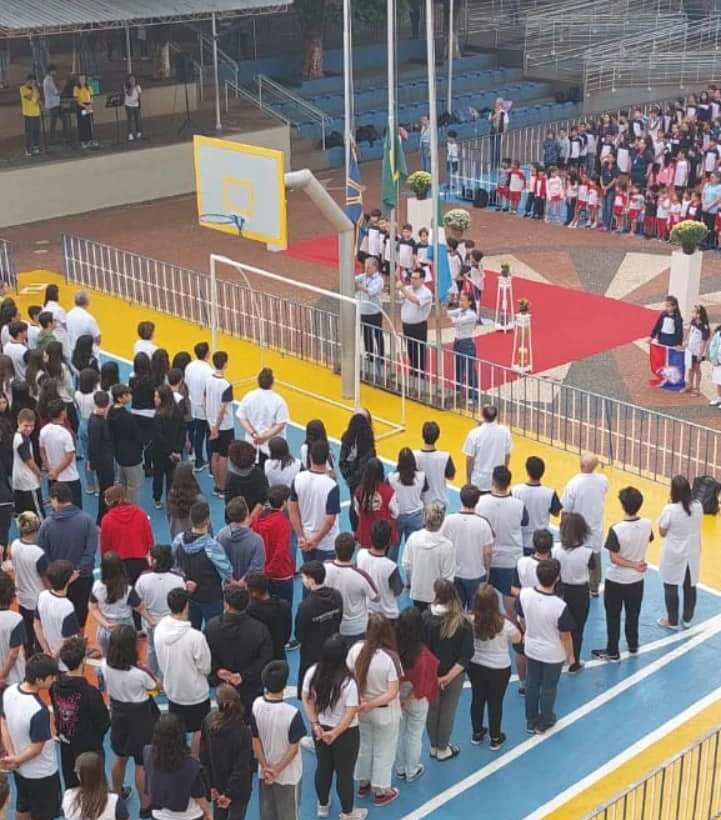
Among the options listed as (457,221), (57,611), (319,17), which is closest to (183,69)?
(319,17)

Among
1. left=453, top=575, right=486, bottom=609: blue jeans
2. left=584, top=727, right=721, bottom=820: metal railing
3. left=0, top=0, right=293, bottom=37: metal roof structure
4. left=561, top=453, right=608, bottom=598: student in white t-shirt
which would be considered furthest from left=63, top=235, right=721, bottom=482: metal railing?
left=0, top=0, right=293, bottom=37: metal roof structure

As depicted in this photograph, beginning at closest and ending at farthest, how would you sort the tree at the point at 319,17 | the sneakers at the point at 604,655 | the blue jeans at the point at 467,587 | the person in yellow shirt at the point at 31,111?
the blue jeans at the point at 467,587 → the sneakers at the point at 604,655 → the person in yellow shirt at the point at 31,111 → the tree at the point at 319,17

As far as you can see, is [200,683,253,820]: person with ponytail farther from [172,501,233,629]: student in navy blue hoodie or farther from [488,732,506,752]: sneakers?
[488,732,506,752]: sneakers

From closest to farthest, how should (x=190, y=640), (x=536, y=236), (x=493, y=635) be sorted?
(x=190, y=640)
(x=493, y=635)
(x=536, y=236)

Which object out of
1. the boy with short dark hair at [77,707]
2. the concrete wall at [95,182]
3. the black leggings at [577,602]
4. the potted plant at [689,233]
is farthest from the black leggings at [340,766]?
the concrete wall at [95,182]

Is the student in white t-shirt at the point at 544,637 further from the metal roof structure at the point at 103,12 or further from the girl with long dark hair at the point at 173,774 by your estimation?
the metal roof structure at the point at 103,12

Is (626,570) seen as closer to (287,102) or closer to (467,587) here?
(467,587)

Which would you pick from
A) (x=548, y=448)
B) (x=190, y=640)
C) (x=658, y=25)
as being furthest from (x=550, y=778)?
(x=658, y=25)

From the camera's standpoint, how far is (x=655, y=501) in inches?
596

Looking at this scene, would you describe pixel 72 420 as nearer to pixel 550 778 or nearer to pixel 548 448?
pixel 548 448

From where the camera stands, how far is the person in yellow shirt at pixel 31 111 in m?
29.8

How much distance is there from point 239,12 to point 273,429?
19230 millimetres

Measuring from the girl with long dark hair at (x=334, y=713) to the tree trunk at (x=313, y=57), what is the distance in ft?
100

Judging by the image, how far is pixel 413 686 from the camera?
390 inches
